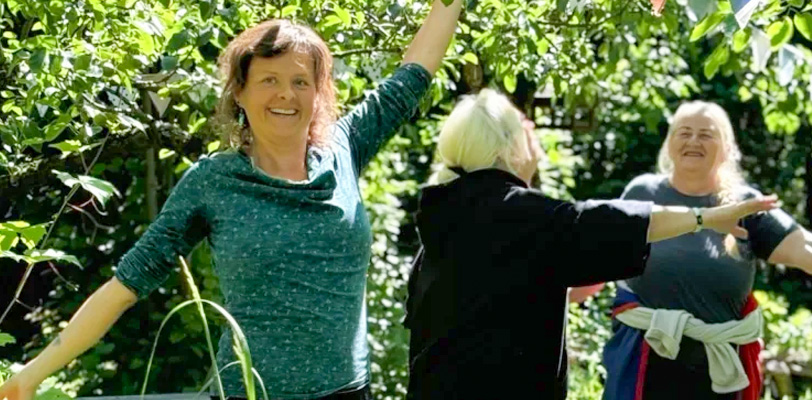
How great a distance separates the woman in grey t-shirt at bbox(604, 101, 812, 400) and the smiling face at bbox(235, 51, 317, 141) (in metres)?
1.70

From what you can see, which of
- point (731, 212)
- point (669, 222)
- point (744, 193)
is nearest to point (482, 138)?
point (669, 222)

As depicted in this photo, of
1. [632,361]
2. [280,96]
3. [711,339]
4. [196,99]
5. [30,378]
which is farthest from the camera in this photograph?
[632,361]

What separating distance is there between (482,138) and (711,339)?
1.18m

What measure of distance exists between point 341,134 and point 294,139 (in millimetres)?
179

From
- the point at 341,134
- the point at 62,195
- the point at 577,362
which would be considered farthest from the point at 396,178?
the point at 341,134

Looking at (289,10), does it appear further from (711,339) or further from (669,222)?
(711,339)

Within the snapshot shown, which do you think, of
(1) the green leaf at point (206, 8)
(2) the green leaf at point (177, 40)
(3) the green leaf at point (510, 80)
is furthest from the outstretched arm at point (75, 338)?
(3) the green leaf at point (510, 80)

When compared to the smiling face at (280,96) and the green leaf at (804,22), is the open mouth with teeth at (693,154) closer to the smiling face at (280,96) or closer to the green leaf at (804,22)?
the green leaf at (804,22)

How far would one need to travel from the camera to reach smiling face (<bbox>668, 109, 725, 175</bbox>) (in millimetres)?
4012

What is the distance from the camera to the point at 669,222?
9.26ft

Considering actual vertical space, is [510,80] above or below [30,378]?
above

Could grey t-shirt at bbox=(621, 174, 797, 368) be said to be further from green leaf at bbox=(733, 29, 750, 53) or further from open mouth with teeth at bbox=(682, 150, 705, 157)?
green leaf at bbox=(733, 29, 750, 53)

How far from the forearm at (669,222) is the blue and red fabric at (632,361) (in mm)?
1177

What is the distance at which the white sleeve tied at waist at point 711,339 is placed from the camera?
388cm
